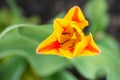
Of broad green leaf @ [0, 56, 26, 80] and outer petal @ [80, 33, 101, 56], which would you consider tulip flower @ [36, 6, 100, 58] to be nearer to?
outer petal @ [80, 33, 101, 56]

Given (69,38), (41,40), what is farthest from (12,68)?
(69,38)

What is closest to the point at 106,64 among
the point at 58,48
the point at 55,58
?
the point at 55,58

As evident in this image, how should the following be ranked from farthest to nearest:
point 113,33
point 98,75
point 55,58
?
point 113,33 < point 98,75 < point 55,58

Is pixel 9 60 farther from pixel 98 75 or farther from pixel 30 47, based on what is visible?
pixel 98 75

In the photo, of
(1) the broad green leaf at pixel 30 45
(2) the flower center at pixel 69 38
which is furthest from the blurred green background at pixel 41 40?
(2) the flower center at pixel 69 38

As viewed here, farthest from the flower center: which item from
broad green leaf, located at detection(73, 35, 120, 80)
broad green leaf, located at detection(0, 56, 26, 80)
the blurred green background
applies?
broad green leaf, located at detection(0, 56, 26, 80)

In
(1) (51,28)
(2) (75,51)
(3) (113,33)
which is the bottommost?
(2) (75,51)

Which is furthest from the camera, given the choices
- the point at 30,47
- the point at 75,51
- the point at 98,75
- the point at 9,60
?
the point at 98,75

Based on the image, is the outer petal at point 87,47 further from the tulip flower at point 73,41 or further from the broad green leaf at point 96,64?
the broad green leaf at point 96,64
